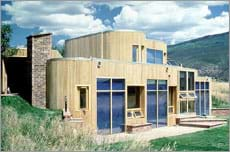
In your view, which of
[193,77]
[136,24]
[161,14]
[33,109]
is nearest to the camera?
[33,109]

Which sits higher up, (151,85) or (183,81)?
(183,81)

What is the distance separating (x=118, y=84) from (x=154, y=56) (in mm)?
6809

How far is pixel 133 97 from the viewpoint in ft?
48.3

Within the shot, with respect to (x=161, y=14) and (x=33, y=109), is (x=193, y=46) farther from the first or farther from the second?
(x=33, y=109)

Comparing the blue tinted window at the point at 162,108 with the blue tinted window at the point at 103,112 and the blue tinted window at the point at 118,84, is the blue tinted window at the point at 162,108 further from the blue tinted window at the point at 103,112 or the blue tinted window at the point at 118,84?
the blue tinted window at the point at 103,112

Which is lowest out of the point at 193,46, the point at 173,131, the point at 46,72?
the point at 173,131

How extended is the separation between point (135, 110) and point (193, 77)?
5197mm

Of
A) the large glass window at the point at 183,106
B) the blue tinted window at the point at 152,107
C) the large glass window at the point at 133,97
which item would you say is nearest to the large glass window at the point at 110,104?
the large glass window at the point at 133,97

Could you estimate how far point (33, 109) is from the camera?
11898 millimetres

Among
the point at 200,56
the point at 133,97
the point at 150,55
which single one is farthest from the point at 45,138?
the point at 200,56

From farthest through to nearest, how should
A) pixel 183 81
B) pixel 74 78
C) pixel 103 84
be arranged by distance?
pixel 183 81
pixel 103 84
pixel 74 78

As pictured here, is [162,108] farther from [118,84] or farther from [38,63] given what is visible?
[38,63]

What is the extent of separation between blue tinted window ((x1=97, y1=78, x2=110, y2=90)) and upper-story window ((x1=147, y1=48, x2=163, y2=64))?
6527 mm

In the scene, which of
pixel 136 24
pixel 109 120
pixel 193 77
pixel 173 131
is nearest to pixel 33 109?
pixel 109 120
